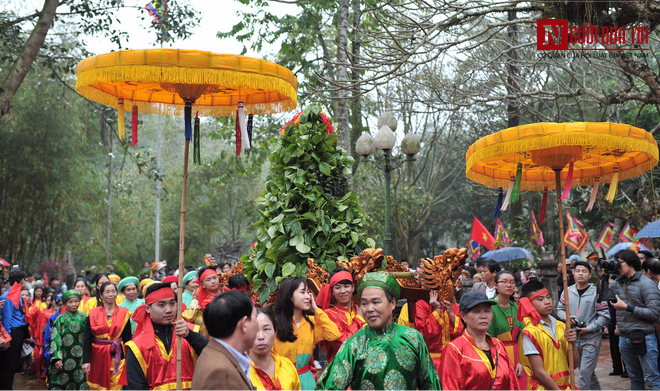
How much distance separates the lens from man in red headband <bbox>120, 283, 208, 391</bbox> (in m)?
4.48

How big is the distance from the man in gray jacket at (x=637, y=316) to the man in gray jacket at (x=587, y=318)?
0.23 m

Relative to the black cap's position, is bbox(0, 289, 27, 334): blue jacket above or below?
below

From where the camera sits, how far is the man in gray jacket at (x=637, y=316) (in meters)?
7.28

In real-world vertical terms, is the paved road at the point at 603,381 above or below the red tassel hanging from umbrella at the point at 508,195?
below

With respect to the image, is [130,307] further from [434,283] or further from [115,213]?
[115,213]

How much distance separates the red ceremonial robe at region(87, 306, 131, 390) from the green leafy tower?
1580mm

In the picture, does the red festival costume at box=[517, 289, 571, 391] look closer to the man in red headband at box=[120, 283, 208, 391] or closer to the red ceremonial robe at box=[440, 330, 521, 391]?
the red ceremonial robe at box=[440, 330, 521, 391]

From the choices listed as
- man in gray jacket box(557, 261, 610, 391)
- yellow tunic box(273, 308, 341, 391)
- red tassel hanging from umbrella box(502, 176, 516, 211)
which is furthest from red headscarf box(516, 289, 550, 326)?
man in gray jacket box(557, 261, 610, 391)

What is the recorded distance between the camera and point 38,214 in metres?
21.5

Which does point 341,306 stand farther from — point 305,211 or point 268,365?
point 268,365

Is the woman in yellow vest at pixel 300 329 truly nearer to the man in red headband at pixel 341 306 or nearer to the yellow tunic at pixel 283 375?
the man in red headband at pixel 341 306

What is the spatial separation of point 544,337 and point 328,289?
2044 millimetres

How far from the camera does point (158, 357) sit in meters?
4.57

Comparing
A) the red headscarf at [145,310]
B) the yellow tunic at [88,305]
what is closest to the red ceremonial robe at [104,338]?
the yellow tunic at [88,305]
